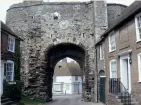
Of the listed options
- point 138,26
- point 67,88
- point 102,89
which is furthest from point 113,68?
point 67,88

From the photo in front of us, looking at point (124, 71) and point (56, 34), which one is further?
point (56, 34)

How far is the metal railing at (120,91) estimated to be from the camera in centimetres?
1407

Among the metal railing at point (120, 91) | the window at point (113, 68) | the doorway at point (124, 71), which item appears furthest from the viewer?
the window at point (113, 68)

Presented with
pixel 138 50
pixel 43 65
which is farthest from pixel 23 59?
pixel 138 50

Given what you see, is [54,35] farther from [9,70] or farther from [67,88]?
[67,88]

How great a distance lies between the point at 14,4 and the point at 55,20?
18.2ft

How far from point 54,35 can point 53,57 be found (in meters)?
4.57

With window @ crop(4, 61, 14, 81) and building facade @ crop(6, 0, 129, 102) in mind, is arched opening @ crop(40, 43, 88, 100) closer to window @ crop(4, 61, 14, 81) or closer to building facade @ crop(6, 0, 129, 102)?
building facade @ crop(6, 0, 129, 102)

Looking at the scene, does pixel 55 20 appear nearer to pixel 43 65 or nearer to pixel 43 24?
pixel 43 24

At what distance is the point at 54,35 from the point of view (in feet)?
82.3

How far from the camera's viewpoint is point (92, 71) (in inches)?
961

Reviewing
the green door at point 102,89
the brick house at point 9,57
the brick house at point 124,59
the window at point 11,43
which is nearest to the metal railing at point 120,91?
the brick house at point 124,59

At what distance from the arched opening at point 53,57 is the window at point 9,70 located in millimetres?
4778

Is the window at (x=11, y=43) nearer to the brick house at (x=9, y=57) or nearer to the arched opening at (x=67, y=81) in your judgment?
the brick house at (x=9, y=57)
